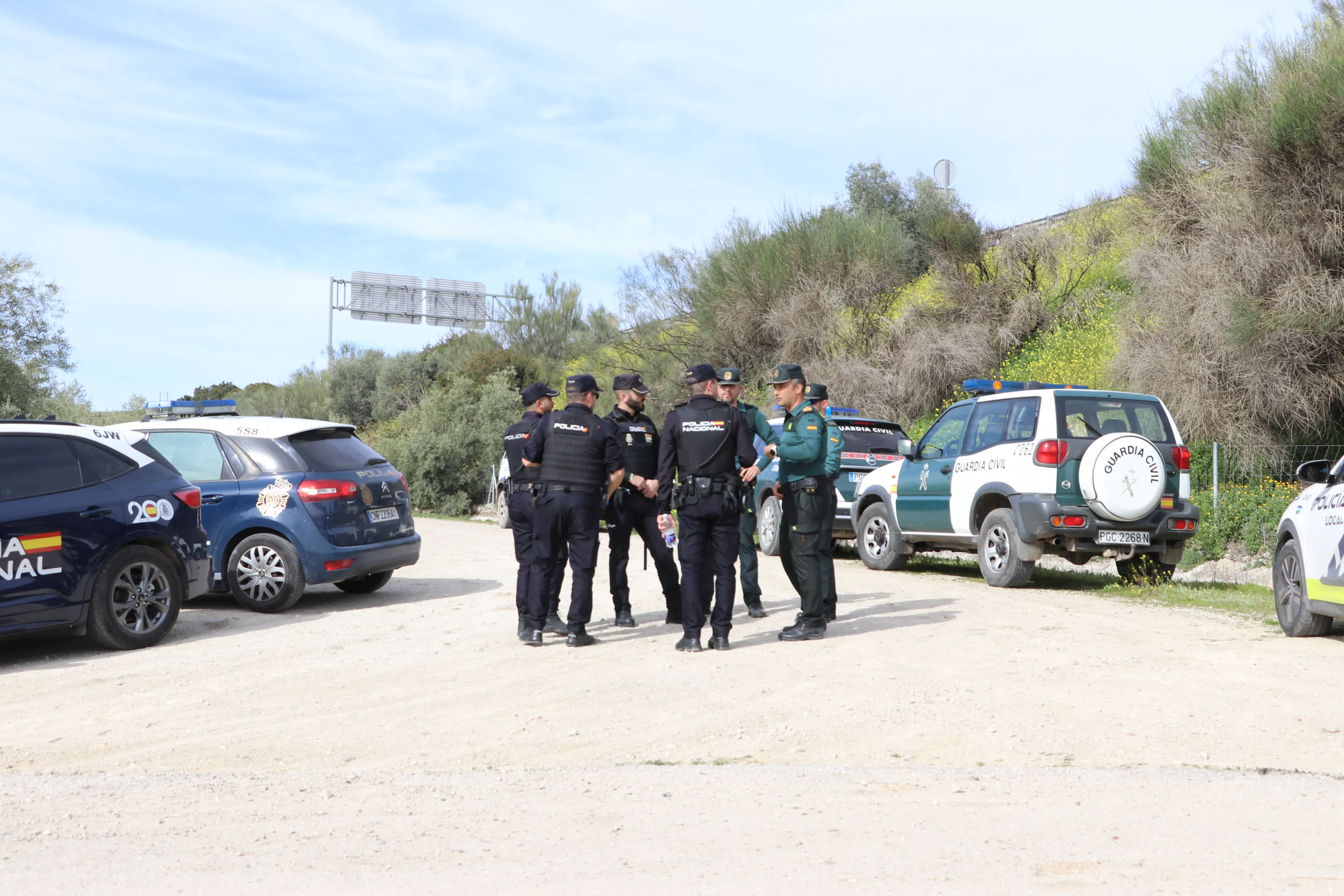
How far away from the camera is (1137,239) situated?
21.1m

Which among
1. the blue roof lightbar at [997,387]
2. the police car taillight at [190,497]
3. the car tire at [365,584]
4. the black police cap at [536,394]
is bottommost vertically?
the car tire at [365,584]

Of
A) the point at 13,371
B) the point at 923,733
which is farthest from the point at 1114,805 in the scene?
the point at 13,371

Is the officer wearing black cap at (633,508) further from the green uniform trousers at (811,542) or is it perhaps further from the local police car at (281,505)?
the local police car at (281,505)

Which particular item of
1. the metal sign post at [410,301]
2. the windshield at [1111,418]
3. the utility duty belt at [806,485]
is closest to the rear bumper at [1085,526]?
the windshield at [1111,418]

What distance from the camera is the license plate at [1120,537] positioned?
38.1ft

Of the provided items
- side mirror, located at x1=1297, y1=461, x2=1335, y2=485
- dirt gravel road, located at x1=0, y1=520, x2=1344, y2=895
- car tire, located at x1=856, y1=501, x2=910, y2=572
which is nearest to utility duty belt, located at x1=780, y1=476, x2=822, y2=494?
dirt gravel road, located at x1=0, y1=520, x2=1344, y2=895

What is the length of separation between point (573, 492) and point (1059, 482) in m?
5.06

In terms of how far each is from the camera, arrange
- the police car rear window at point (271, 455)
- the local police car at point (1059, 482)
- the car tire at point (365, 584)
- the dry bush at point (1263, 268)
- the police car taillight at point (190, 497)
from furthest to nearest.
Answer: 1. the dry bush at point (1263, 268)
2. the car tire at point (365, 584)
3. the local police car at point (1059, 482)
4. the police car rear window at point (271, 455)
5. the police car taillight at point (190, 497)

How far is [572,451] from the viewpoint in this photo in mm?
8961

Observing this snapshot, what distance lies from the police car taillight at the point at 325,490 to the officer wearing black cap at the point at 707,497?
371 cm

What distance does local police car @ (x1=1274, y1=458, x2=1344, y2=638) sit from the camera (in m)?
8.50

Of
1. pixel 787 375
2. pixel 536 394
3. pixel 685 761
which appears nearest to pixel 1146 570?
pixel 787 375

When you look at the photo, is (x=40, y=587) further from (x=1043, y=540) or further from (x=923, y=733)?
(x=1043, y=540)

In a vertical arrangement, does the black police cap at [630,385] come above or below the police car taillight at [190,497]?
above
